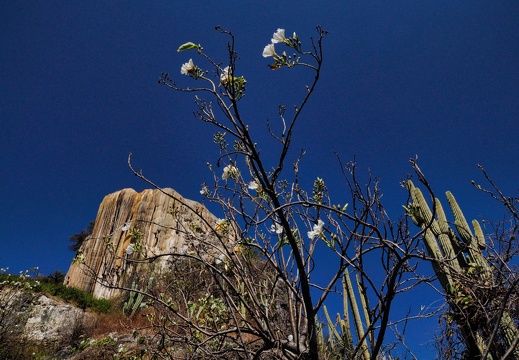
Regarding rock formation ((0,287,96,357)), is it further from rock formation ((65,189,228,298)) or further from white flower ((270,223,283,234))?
white flower ((270,223,283,234))

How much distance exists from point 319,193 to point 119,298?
16.3 meters

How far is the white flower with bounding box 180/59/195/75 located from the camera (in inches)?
70.0

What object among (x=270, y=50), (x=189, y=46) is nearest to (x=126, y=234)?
(x=189, y=46)

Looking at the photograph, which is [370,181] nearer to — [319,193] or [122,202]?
[319,193]

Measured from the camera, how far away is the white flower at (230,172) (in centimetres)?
260

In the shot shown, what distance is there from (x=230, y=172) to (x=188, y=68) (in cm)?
104

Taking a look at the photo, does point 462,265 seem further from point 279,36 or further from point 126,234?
point 126,234

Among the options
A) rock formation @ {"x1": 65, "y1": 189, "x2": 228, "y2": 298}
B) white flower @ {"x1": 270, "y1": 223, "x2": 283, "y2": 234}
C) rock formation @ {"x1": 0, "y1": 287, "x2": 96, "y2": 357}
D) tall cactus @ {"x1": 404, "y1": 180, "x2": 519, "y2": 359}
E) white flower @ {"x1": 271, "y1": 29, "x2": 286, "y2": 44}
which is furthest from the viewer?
rock formation @ {"x1": 65, "y1": 189, "x2": 228, "y2": 298}

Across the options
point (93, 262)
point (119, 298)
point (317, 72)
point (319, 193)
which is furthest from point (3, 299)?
point (93, 262)

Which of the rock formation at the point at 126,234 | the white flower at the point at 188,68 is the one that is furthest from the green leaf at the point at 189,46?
the rock formation at the point at 126,234

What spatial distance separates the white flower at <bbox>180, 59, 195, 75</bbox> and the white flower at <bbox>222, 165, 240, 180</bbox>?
950 millimetres

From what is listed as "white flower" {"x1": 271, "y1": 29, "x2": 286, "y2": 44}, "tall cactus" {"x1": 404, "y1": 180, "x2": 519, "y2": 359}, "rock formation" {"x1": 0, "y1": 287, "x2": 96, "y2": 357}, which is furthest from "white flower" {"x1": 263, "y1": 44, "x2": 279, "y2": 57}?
"rock formation" {"x1": 0, "y1": 287, "x2": 96, "y2": 357}

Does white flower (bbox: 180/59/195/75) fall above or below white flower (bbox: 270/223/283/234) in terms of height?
above

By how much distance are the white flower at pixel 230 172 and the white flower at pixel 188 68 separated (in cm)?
95
